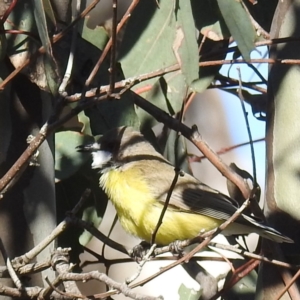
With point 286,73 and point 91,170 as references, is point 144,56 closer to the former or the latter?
point 286,73

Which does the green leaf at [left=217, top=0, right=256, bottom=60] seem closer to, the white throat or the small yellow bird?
the small yellow bird

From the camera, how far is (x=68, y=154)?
10.4ft

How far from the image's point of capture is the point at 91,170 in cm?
341

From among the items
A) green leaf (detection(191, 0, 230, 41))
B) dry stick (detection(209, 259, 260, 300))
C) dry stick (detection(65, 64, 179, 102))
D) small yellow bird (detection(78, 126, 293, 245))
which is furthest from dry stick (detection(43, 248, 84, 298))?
green leaf (detection(191, 0, 230, 41))

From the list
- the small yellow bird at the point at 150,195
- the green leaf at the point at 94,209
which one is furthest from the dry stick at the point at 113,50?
the green leaf at the point at 94,209

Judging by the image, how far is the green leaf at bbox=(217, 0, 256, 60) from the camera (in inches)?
84.1

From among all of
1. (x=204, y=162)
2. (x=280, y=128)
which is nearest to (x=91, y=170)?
(x=280, y=128)

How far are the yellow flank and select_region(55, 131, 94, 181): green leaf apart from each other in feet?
0.50

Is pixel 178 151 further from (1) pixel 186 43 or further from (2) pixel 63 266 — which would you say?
→ (2) pixel 63 266

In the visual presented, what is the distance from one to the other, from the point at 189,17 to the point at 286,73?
477mm

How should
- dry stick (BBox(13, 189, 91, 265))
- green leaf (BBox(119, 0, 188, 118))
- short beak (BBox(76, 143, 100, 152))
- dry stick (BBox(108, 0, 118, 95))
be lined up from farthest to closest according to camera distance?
short beak (BBox(76, 143, 100, 152)), green leaf (BBox(119, 0, 188, 118)), dry stick (BBox(13, 189, 91, 265)), dry stick (BBox(108, 0, 118, 95))

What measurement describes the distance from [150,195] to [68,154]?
41 cm

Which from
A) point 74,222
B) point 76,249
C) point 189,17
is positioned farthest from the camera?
point 76,249

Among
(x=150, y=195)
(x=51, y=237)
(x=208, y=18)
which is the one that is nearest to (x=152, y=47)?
(x=208, y=18)
